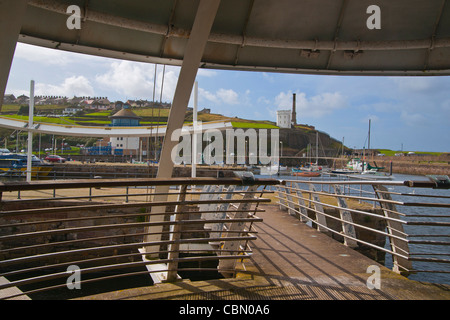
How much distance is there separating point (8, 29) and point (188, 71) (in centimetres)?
230

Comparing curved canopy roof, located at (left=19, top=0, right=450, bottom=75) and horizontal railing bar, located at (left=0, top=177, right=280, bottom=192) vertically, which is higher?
curved canopy roof, located at (left=19, top=0, right=450, bottom=75)

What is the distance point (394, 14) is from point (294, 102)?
15083cm

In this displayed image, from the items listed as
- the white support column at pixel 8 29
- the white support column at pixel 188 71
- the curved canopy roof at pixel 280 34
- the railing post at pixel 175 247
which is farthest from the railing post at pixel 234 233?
the white support column at pixel 8 29

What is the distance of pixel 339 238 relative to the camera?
1157cm

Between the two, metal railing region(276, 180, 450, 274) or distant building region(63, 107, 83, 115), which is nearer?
metal railing region(276, 180, 450, 274)

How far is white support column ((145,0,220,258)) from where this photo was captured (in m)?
4.27

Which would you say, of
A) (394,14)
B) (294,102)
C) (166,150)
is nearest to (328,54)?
(394,14)

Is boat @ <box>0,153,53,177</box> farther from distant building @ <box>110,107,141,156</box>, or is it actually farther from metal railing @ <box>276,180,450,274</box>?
distant building @ <box>110,107,141,156</box>

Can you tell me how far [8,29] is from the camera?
128 inches

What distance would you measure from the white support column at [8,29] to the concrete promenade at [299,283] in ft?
8.60

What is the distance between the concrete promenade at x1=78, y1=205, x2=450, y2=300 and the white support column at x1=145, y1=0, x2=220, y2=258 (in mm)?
1290

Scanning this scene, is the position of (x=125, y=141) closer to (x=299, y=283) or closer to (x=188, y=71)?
(x=188, y=71)

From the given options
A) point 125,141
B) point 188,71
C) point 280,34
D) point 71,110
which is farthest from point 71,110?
point 188,71

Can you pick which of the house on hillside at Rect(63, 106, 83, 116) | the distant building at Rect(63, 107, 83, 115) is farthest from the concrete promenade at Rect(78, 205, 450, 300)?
the distant building at Rect(63, 107, 83, 115)
